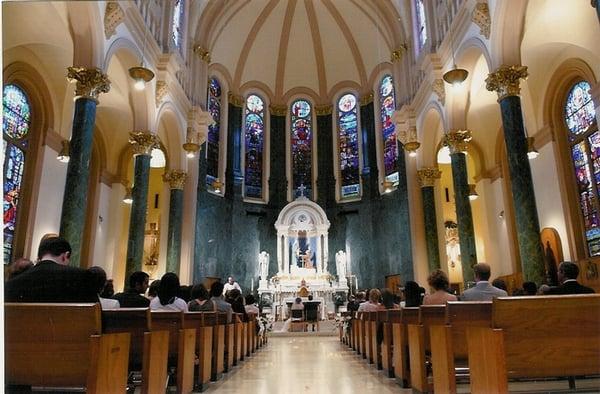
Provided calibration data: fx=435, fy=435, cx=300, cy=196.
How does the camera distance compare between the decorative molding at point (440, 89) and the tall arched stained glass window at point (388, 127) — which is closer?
the decorative molding at point (440, 89)

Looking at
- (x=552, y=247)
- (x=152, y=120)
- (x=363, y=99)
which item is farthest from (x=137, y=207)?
(x=363, y=99)

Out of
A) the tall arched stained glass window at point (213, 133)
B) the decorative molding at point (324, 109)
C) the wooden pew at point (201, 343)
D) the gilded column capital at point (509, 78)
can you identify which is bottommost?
the wooden pew at point (201, 343)

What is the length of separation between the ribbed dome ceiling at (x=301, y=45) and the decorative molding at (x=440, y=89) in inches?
260

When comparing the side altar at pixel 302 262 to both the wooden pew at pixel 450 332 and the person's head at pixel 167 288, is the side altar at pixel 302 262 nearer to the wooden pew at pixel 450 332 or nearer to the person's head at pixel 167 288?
the person's head at pixel 167 288

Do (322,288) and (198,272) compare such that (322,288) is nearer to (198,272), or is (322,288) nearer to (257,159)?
(198,272)

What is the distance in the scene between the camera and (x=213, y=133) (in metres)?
19.4

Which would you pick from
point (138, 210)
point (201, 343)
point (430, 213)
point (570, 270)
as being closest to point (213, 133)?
point (138, 210)

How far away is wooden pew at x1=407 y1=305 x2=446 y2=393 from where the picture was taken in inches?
159

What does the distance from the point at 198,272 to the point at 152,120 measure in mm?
7245

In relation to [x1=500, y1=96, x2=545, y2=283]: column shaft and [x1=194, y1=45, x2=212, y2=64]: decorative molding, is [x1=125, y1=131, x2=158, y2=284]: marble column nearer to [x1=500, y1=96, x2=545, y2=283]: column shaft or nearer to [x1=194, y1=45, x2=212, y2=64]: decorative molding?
[x1=194, y1=45, x2=212, y2=64]: decorative molding

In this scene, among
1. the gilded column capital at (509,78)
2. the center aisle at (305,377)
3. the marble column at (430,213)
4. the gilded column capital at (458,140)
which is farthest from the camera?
the marble column at (430,213)

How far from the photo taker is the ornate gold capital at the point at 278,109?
22125 millimetres

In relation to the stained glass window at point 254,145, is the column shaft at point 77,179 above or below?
below

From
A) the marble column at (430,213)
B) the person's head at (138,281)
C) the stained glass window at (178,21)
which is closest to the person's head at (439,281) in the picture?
the person's head at (138,281)
